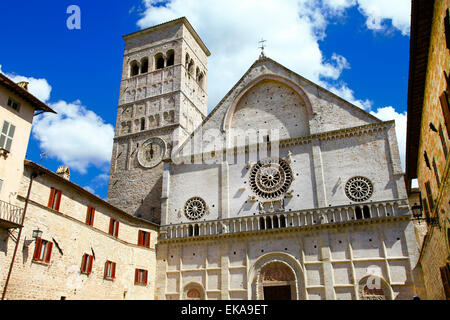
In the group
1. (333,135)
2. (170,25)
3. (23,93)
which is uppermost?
(170,25)

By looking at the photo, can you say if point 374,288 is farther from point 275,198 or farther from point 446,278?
point 446,278

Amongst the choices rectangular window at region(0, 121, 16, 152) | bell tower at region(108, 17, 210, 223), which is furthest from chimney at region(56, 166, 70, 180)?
rectangular window at region(0, 121, 16, 152)

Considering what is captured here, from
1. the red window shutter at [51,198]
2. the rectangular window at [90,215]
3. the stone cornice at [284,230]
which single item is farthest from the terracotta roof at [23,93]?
the stone cornice at [284,230]

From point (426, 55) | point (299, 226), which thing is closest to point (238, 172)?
point (299, 226)

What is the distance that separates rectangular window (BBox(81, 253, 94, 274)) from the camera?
19592mm

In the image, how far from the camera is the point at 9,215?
1556cm

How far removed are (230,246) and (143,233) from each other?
5.80m

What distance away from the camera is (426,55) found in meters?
11.3

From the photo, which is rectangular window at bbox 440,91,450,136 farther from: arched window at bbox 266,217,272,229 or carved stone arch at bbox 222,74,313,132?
carved stone arch at bbox 222,74,313,132

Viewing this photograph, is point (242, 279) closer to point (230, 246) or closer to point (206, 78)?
point (230, 246)

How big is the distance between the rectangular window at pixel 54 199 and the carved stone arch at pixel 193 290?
1001 cm

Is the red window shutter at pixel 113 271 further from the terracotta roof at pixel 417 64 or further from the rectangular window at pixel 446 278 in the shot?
the terracotta roof at pixel 417 64

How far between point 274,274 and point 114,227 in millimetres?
9947

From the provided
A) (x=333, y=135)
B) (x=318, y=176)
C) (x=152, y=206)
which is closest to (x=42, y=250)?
(x=152, y=206)
